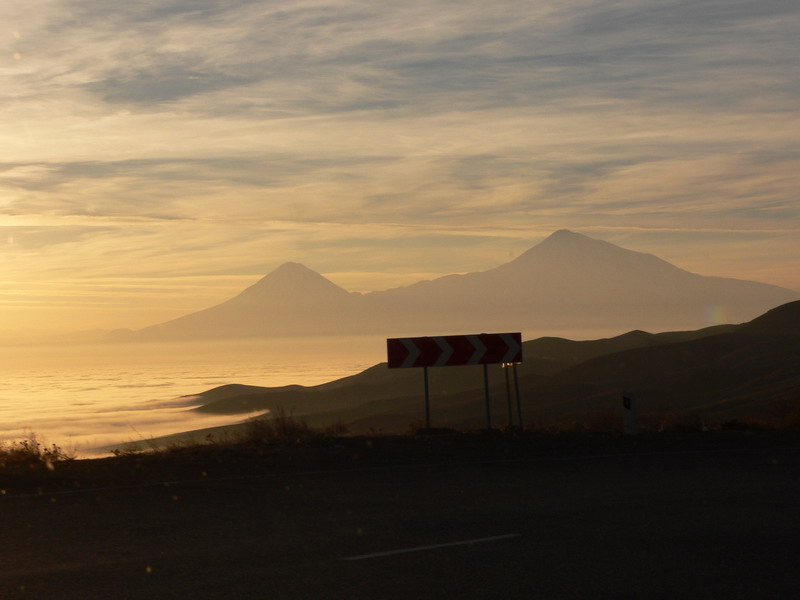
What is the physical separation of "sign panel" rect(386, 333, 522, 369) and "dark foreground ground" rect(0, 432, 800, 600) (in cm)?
346

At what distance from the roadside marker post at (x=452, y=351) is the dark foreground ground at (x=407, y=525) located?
342cm

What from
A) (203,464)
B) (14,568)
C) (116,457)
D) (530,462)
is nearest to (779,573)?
(14,568)

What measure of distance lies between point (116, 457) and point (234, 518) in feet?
21.4

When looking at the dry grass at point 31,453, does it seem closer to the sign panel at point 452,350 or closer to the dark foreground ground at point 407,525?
the dark foreground ground at point 407,525

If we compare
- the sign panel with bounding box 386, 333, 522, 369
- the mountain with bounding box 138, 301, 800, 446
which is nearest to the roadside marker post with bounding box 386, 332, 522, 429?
the sign panel with bounding box 386, 333, 522, 369

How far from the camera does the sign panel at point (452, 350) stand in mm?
19984

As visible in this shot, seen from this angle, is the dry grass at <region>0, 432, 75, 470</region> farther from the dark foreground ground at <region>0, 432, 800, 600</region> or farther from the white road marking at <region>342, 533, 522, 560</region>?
the white road marking at <region>342, 533, 522, 560</region>

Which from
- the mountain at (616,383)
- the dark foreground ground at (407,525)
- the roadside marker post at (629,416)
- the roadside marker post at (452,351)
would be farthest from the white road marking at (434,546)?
the mountain at (616,383)

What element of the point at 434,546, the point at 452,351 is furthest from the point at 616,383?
the point at 434,546

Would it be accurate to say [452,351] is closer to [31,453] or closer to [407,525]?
[31,453]

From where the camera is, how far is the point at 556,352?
12188 centimetres

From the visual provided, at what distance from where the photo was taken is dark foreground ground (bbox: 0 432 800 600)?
7781mm

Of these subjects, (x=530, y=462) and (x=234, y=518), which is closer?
(x=234, y=518)

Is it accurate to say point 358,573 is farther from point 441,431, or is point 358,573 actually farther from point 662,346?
point 662,346
